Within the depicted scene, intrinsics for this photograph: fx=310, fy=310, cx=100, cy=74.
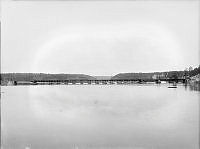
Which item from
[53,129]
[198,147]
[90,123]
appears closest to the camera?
[198,147]

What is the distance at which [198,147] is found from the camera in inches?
1045

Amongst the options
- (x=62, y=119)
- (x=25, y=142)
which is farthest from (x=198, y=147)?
(x=62, y=119)

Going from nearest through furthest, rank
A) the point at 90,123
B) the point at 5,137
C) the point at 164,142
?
the point at 164,142
the point at 5,137
the point at 90,123

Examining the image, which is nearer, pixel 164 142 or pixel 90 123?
pixel 164 142

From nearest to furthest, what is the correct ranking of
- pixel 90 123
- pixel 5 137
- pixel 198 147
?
pixel 198 147 → pixel 5 137 → pixel 90 123

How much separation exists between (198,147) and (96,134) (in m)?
10.9

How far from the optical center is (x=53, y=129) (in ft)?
117

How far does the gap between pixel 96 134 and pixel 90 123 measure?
693cm

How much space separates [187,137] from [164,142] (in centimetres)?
314

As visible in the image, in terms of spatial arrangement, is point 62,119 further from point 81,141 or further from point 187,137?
point 187,137

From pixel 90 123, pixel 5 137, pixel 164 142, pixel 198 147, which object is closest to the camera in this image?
pixel 198 147

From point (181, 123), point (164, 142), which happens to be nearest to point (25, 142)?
point (164, 142)

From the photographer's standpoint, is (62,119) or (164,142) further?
(62,119)

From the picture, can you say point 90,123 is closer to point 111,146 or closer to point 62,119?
point 62,119
